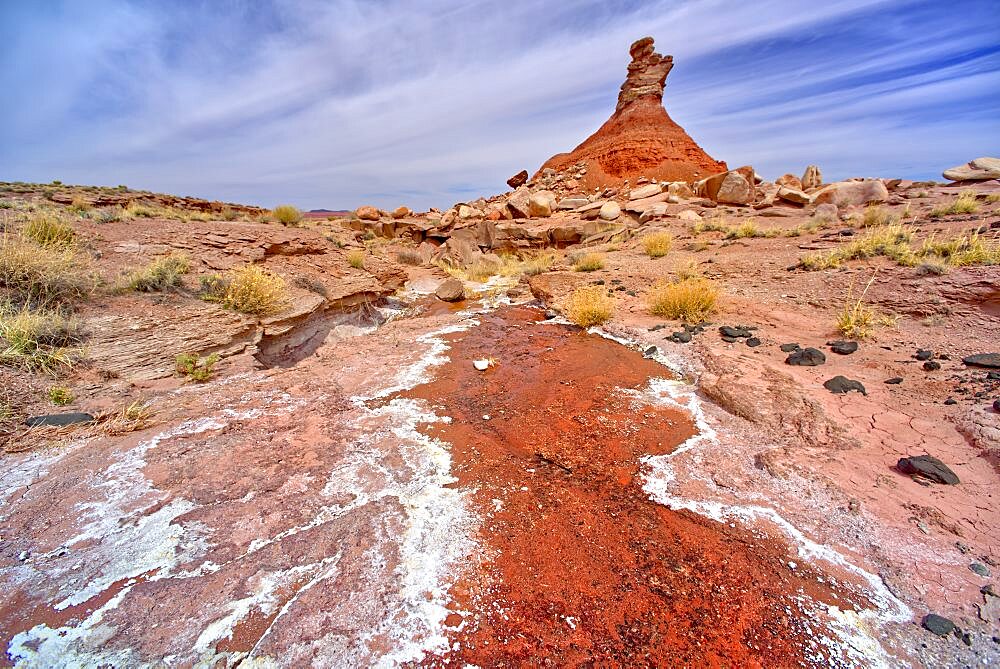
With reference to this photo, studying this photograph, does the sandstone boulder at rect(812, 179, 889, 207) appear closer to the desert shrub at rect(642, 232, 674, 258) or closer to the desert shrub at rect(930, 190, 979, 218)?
the desert shrub at rect(930, 190, 979, 218)

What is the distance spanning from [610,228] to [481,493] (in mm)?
14890

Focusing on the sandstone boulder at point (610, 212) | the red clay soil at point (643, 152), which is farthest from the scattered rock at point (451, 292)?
the red clay soil at point (643, 152)

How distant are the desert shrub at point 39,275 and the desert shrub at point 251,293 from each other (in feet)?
4.58

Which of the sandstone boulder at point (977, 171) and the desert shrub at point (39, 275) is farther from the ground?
the desert shrub at point (39, 275)

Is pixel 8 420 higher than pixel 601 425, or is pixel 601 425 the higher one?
pixel 8 420

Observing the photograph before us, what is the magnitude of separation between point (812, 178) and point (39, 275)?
24777 mm

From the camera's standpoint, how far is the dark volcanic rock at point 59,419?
283 cm

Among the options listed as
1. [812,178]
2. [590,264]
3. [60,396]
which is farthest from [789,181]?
[60,396]

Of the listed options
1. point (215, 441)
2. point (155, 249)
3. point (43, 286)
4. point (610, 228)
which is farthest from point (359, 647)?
point (610, 228)

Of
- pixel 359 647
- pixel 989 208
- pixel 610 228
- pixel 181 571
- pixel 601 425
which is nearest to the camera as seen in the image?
pixel 359 647

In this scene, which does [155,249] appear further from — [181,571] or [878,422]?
[878,422]

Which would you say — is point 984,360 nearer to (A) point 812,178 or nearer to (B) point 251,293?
(B) point 251,293

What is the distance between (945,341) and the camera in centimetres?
382

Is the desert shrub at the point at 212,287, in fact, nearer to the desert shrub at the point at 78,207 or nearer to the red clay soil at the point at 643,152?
the desert shrub at the point at 78,207
